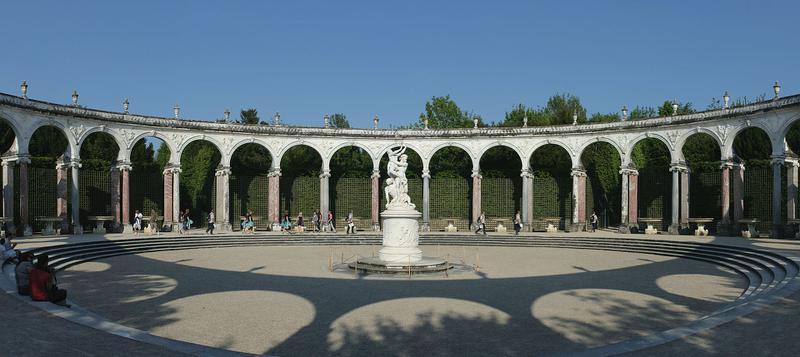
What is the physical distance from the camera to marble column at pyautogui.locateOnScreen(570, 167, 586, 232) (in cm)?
4028

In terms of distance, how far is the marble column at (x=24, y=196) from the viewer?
3080 cm

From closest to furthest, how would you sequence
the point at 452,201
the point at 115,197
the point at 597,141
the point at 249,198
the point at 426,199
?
1. the point at 115,197
2. the point at 597,141
3. the point at 426,199
4. the point at 249,198
5. the point at 452,201

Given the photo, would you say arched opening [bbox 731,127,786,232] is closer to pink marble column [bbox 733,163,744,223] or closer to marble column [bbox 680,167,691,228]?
pink marble column [bbox 733,163,744,223]

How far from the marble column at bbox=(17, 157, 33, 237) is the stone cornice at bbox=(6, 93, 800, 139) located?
274 cm

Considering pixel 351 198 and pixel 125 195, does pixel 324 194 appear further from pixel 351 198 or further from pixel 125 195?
pixel 125 195

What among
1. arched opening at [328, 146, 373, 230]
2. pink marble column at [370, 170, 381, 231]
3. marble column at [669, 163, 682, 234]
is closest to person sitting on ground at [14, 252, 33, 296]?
pink marble column at [370, 170, 381, 231]

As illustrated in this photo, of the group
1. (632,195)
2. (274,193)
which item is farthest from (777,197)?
(274,193)

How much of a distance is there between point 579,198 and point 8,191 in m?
32.2

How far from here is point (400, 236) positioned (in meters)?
22.0

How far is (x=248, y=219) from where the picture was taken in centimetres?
3922

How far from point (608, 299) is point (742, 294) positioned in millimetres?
3583

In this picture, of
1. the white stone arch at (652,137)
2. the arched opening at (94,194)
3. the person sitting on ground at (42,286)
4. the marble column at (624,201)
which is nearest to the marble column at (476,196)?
the marble column at (624,201)

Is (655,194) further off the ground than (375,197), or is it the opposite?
(655,194)

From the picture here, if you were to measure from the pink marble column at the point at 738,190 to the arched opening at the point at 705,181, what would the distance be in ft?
12.9
